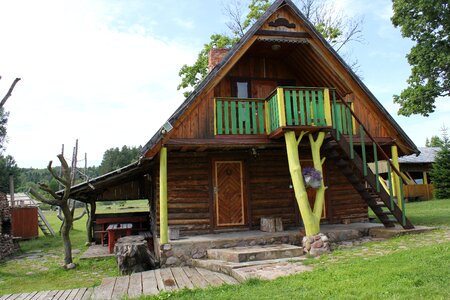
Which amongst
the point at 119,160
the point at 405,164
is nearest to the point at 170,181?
the point at 405,164

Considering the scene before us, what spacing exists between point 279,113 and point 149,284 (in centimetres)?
547

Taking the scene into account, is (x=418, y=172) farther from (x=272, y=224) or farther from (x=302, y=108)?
(x=302, y=108)

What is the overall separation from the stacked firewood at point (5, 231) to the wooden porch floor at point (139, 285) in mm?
8643

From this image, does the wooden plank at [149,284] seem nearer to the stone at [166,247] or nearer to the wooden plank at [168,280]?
the wooden plank at [168,280]

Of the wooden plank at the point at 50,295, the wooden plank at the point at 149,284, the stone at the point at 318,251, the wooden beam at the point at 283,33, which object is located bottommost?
the wooden plank at the point at 50,295

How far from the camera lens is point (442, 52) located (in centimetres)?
2061

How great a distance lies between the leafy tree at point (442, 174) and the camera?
2566 centimetres

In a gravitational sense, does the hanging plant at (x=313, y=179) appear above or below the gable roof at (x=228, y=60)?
below

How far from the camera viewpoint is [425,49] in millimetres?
21125

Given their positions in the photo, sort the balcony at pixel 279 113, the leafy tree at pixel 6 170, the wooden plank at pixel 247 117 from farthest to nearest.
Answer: the leafy tree at pixel 6 170 → the wooden plank at pixel 247 117 → the balcony at pixel 279 113

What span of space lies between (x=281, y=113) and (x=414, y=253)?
4.63 metres

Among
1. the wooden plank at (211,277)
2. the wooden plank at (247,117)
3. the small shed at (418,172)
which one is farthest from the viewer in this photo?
the small shed at (418,172)

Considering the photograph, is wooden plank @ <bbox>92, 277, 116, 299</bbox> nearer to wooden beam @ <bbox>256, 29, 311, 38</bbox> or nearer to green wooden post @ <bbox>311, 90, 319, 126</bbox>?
green wooden post @ <bbox>311, 90, 319, 126</bbox>

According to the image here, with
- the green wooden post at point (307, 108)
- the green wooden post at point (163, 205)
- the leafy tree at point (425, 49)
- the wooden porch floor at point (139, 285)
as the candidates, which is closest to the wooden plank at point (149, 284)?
the wooden porch floor at point (139, 285)
